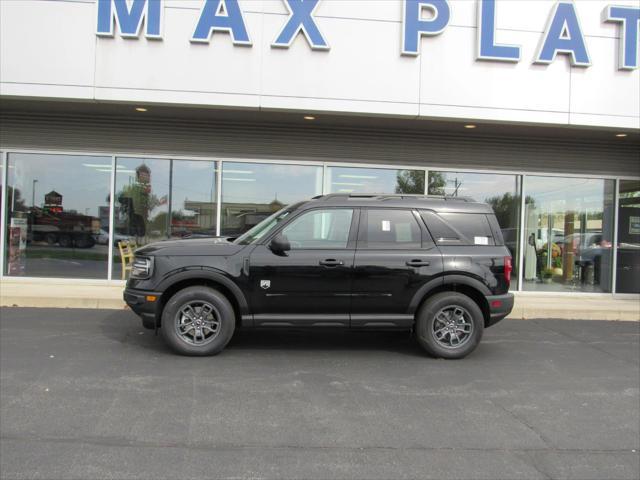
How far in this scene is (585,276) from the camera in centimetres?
1177

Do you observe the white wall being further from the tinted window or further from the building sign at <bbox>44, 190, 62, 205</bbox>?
the tinted window

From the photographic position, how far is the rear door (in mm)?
6008

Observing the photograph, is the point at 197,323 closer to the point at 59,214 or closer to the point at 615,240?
the point at 59,214

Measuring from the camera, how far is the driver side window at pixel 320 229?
6.04 m

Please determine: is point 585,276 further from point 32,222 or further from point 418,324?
point 32,222

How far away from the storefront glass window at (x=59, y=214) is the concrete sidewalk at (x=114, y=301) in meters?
0.47

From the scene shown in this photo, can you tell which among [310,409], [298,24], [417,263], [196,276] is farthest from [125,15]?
[310,409]

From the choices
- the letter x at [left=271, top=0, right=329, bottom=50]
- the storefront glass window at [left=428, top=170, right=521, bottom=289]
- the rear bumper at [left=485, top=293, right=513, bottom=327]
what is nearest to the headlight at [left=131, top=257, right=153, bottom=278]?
the rear bumper at [left=485, top=293, right=513, bottom=327]

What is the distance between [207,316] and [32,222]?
716 cm

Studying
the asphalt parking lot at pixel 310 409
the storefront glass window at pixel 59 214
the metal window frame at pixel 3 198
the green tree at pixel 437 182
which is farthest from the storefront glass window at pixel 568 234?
the metal window frame at pixel 3 198

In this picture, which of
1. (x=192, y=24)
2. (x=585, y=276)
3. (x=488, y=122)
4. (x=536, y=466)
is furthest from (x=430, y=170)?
(x=536, y=466)

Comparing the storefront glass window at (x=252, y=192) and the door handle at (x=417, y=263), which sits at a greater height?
the storefront glass window at (x=252, y=192)

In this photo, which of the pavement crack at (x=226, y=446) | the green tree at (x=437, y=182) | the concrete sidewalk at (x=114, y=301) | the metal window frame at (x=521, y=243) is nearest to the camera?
the pavement crack at (x=226, y=446)

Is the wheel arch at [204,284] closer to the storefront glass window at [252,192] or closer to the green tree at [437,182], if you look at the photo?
the storefront glass window at [252,192]
